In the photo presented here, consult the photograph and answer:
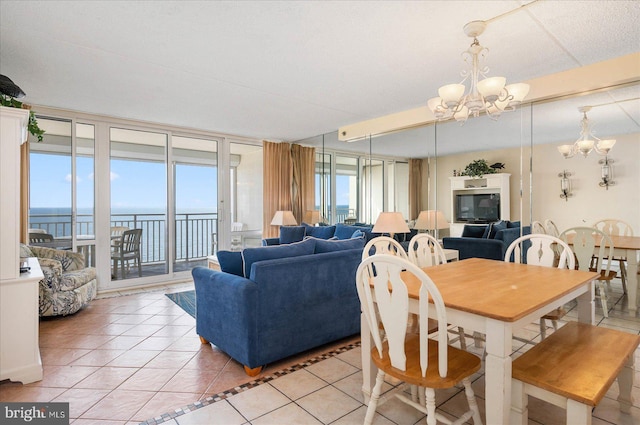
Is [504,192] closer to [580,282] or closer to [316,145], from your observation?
[580,282]

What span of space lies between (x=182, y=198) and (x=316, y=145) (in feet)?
8.30

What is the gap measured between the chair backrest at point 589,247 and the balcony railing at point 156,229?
4934mm

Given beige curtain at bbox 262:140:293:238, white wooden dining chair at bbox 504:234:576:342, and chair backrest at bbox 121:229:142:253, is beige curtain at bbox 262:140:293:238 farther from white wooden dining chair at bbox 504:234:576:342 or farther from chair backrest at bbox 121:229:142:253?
white wooden dining chair at bbox 504:234:576:342

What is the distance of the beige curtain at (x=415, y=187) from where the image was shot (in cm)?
459

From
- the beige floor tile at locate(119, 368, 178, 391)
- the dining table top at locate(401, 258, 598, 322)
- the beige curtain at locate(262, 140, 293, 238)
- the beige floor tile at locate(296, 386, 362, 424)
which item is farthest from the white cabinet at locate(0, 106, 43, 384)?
the beige curtain at locate(262, 140, 293, 238)

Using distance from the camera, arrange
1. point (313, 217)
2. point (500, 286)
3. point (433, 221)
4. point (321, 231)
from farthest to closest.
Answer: point (313, 217) → point (321, 231) → point (433, 221) → point (500, 286)

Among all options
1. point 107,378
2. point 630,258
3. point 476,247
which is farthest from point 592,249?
point 107,378

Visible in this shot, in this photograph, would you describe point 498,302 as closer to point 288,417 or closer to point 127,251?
point 288,417

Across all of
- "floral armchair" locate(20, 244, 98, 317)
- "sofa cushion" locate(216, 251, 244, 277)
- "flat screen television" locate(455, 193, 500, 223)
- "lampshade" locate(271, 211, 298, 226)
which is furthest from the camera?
"lampshade" locate(271, 211, 298, 226)

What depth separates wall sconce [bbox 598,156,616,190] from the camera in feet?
10.5

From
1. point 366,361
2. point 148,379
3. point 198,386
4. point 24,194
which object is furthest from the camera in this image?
point 24,194

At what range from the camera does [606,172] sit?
3.21m

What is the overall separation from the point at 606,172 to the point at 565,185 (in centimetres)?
34

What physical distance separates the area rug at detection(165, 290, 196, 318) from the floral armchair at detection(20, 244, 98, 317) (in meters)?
0.92
